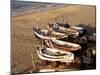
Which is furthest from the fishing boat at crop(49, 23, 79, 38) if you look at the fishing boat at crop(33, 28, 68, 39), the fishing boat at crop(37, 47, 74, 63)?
the fishing boat at crop(37, 47, 74, 63)

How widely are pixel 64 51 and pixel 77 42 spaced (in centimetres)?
20

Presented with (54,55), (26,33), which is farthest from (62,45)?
(26,33)

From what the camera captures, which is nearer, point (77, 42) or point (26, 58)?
point (26, 58)

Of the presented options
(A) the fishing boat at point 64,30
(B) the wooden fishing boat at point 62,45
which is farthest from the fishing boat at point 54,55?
(A) the fishing boat at point 64,30

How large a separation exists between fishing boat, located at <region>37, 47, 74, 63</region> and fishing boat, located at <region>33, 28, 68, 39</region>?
14 cm

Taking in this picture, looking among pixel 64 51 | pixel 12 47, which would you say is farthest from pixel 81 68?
pixel 12 47

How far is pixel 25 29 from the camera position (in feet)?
7.43

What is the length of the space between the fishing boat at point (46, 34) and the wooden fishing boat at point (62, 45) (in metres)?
0.05

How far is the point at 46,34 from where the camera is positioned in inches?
92.1

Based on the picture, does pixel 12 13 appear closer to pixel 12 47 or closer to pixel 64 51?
pixel 12 47

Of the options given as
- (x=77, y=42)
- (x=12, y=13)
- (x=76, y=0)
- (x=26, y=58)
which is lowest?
(x=26, y=58)

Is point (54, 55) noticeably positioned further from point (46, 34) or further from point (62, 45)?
point (46, 34)

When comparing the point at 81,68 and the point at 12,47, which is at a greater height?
the point at 12,47

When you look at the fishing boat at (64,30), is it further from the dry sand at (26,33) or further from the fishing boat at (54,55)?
the fishing boat at (54,55)
